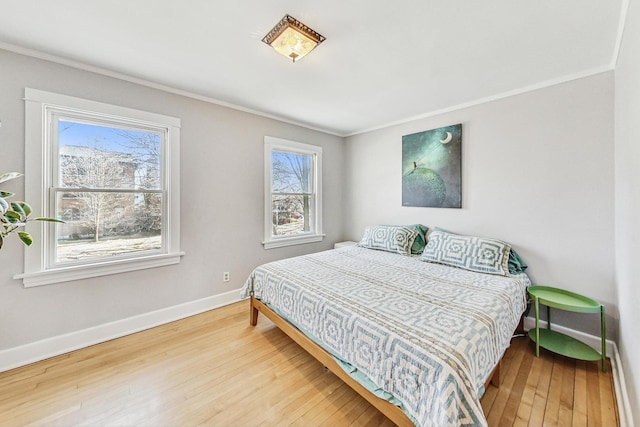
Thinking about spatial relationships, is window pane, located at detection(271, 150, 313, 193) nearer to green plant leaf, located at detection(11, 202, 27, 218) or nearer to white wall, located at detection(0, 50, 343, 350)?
white wall, located at detection(0, 50, 343, 350)

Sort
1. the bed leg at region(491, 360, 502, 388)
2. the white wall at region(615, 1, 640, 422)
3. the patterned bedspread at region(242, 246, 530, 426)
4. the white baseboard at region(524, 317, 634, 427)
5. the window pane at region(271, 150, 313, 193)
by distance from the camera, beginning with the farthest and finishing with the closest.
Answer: the window pane at region(271, 150, 313, 193) < the bed leg at region(491, 360, 502, 388) < the white baseboard at region(524, 317, 634, 427) < the white wall at region(615, 1, 640, 422) < the patterned bedspread at region(242, 246, 530, 426)

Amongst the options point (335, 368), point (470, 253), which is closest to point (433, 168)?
point (470, 253)

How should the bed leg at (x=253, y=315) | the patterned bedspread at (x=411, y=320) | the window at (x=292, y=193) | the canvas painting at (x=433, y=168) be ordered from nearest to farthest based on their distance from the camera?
the patterned bedspread at (x=411, y=320) < the bed leg at (x=253, y=315) < the canvas painting at (x=433, y=168) < the window at (x=292, y=193)

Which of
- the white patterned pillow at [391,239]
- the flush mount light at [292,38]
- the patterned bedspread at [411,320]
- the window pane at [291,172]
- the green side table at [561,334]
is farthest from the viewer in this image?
the window pane at [291,172]

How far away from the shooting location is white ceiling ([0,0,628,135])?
1453 millimetres

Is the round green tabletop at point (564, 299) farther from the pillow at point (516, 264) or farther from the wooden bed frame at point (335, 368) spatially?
the wooden bed frame at point (335, 368)

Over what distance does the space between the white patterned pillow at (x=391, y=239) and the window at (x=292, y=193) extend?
885mm

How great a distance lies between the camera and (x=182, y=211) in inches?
104

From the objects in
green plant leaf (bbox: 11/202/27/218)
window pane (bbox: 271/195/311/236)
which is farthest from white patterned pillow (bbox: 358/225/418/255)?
green plant leaf (bbox: 11/202/27/218)

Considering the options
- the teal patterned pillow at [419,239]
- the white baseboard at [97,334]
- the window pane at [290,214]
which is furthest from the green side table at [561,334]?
the white baseboard at [97,334]

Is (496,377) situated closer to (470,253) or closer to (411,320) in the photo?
(411,320)

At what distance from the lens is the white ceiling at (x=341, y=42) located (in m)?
1.45

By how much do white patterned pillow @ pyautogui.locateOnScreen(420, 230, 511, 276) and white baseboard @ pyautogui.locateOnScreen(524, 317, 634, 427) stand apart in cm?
67

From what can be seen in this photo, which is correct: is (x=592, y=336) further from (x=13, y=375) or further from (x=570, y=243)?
(x=13, y=375)
